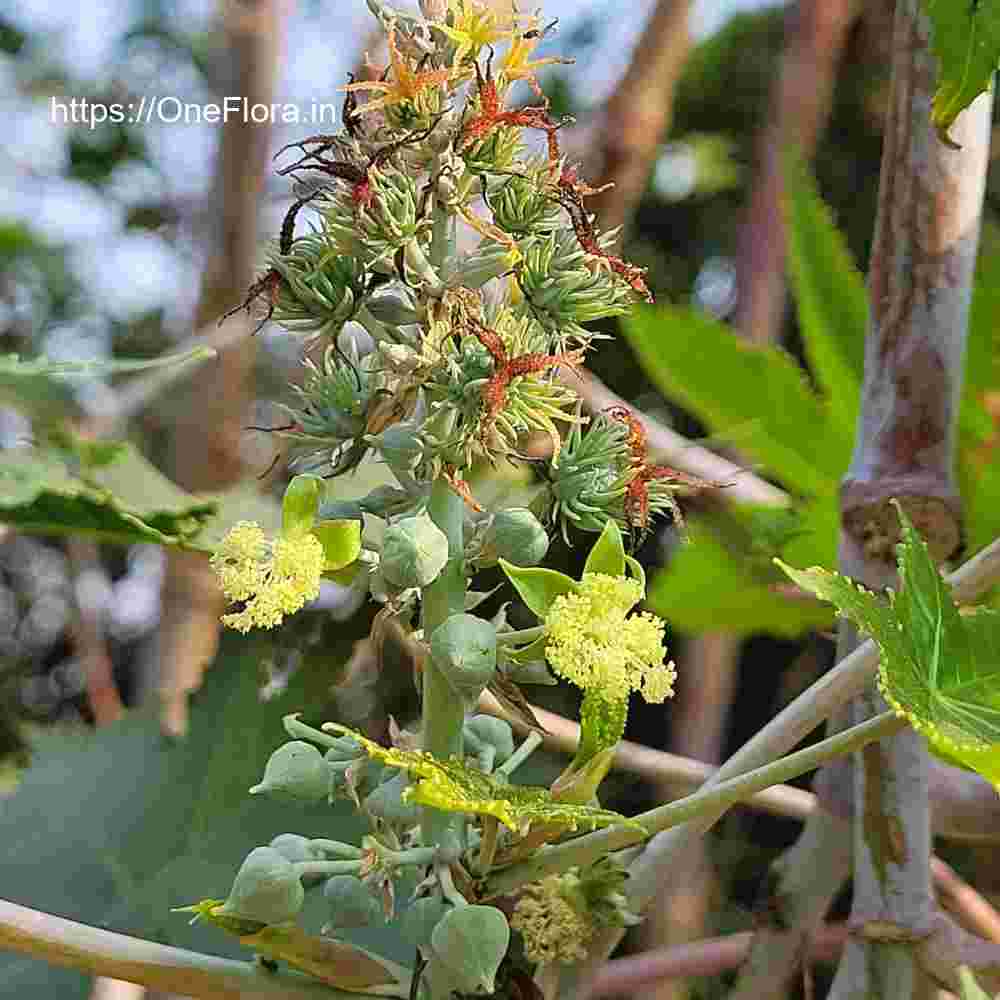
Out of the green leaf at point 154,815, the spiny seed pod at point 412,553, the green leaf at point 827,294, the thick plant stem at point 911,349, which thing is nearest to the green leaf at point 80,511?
the green leaf at point 154,815

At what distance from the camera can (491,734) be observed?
0.43m

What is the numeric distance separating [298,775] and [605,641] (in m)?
0.10

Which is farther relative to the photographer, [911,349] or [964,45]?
[911,349]

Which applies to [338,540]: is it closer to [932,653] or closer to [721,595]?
[932,653]

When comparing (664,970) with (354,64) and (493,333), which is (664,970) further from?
(354,64)

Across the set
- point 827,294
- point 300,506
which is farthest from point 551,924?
point 827,294

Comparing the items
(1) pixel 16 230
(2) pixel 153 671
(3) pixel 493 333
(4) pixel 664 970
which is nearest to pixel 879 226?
(3) pixel 493 333

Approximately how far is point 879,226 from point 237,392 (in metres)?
0.80

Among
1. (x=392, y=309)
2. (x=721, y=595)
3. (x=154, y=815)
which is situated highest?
(x=392, y=309)

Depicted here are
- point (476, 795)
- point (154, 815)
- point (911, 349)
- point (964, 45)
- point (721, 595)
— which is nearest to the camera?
point (476, 795)

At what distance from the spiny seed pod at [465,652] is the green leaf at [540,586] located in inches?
0.6

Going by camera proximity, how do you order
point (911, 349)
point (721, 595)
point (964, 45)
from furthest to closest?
1. point (721, 595)
2. point (911, 349)
3. point (964, 45)

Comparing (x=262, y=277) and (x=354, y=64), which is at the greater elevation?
(x=354, y=64)

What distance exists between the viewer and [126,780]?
704 mm
